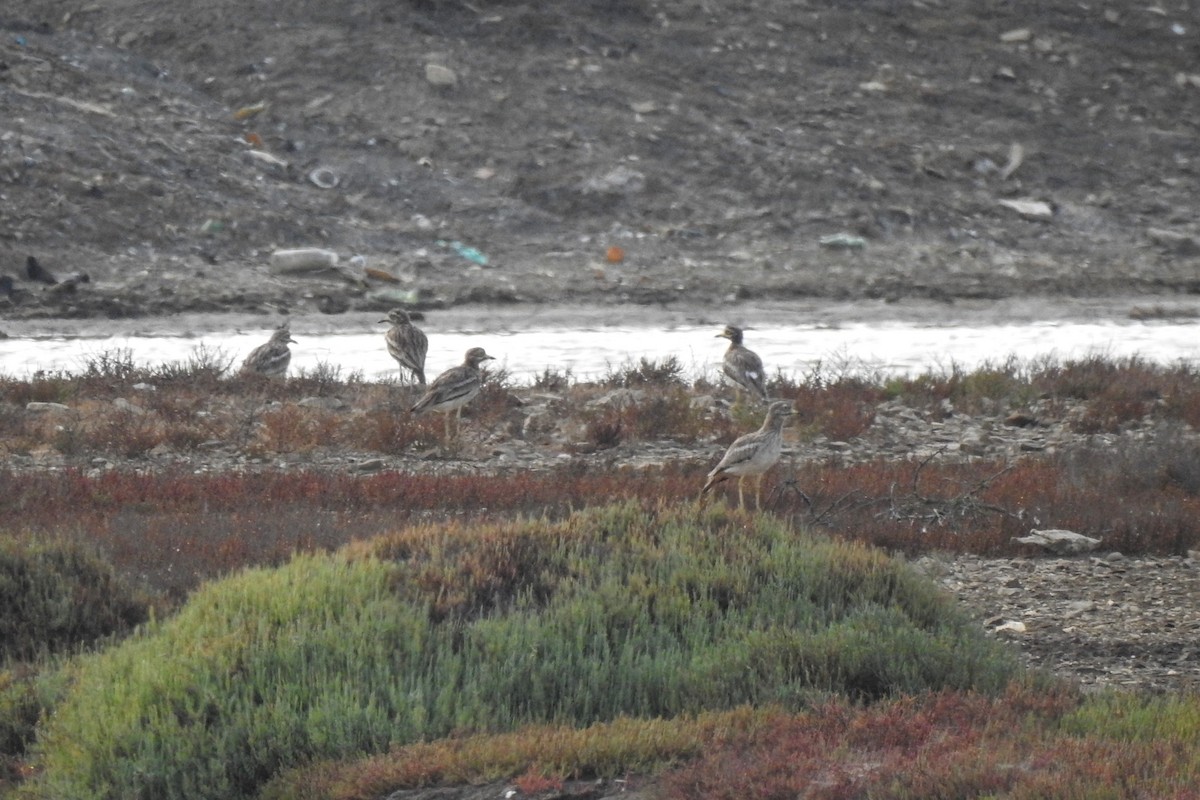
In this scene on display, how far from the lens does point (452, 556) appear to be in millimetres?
7961

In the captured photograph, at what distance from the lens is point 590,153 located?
30016 mm

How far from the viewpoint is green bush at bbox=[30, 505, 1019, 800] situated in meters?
6.25

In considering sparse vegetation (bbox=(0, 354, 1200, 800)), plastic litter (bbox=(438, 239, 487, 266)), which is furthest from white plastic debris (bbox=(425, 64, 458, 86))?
sparse vegetation (bbox=(0, 354, 1200, 800))

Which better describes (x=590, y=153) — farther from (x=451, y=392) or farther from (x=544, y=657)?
(x=544, y=657)

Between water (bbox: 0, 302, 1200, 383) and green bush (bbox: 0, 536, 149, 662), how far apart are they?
913 cm

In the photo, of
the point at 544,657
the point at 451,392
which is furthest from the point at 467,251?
the point at 544,657

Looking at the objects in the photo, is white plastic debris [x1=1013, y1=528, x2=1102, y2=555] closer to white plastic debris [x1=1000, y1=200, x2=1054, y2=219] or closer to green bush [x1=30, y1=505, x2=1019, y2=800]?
green bush [x1=30, y1=505, x2=1019, y2=800]

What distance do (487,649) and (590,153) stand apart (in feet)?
78.3

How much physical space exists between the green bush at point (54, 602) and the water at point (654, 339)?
913 cm

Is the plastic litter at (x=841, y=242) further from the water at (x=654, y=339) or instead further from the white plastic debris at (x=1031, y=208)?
the white plastic debris at (x=1031, y=208)

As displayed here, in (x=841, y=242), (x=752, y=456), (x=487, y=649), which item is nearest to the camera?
(x=487, y=649)

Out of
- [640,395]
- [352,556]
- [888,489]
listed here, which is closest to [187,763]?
[352,556]

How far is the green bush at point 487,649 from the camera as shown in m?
6.25

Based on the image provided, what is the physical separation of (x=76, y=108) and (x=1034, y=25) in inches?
847
